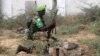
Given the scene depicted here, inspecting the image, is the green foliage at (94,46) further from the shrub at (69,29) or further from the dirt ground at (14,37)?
the shrub at (69,29)

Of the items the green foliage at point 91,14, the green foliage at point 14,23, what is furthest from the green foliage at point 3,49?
the green foliage at point 91,14

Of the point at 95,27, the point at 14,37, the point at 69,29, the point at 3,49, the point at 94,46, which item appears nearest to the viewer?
the point at 94,46

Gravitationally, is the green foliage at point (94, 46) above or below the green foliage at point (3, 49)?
above

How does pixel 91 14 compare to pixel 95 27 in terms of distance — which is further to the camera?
pixel 91 14

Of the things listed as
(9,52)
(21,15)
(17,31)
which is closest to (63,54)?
(9,52)

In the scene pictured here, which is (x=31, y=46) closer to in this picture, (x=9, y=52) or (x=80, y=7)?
(x=9, y=52)

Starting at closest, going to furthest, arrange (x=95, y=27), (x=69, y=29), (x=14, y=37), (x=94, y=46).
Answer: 1. (x=94, y=46)
2. (x=14, y=37)
3. (x=95, y=27)
4. (x=69, y=29)

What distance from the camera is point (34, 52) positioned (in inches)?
295

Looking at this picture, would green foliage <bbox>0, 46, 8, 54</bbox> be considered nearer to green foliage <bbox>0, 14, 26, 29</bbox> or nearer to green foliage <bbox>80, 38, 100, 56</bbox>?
green foliage <bbox>80, 38, 100, 56</bbox>

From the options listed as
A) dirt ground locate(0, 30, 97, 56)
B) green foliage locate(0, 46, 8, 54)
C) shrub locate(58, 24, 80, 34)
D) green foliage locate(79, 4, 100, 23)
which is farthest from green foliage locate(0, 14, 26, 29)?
green foliage locate(0, 46, 8, 54)

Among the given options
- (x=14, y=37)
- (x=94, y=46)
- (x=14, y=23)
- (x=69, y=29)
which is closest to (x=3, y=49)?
(x=14, y=37)

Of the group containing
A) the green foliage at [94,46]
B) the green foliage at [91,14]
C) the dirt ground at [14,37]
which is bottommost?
the dirt ground at [14,37]

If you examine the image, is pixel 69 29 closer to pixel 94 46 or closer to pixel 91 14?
pixel 91 14

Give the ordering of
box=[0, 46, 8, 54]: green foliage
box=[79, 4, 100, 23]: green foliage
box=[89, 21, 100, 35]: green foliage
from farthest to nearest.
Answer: box=[79, 4, 100, 23]: green foliage < box=[89, 21, 100, 35]: green foliage < box=[0, 46, 8, 54]: green foliage
